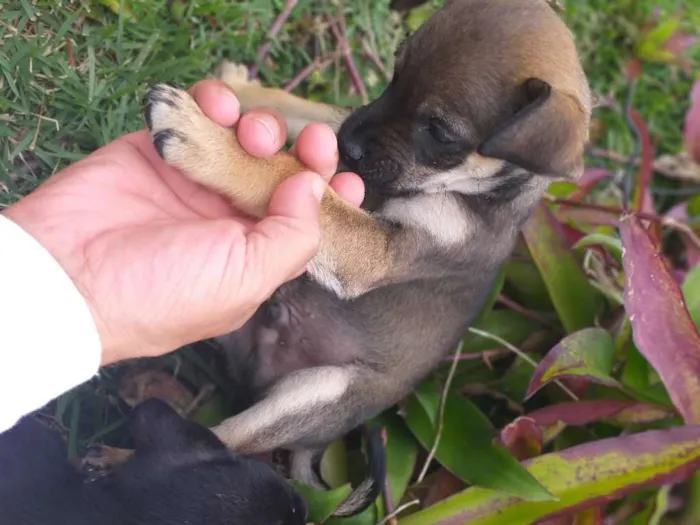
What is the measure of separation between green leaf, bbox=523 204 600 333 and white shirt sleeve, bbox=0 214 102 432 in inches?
82.5

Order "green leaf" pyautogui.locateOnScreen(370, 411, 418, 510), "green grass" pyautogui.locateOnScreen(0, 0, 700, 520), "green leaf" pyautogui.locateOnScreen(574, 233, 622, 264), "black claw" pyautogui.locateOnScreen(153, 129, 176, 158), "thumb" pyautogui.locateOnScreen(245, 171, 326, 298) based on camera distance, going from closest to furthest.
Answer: "thumb" pyautogui.locateOnScreen(245, 171, 326, 298), "black claw" pyautogui.locateOnScreen(153, 129, 176, 158), "green grass" pyautogui.locateOnScreen(0, 0, 700, 520), "green leaf" pyautogui.locateOnScreen(370, 411, 418, 510), "green leaf" pyautogui.locateOnScreen(574, 233, 622, 264)

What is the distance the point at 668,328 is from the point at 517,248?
36.7 inches

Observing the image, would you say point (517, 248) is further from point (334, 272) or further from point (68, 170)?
point (68, 170)

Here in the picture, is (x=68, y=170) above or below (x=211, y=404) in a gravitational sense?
above

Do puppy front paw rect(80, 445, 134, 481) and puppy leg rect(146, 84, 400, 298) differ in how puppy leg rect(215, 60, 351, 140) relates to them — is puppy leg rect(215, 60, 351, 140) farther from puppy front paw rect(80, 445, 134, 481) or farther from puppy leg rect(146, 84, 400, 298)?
puppy front paw rect(80, 445, 134, 481)

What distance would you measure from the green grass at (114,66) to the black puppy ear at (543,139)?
1.54 m

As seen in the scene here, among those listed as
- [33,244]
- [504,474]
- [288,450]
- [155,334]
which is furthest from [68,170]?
[504,474]

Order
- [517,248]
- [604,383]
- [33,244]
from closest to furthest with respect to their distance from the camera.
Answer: [33,244] < [604,383] < [517,248]

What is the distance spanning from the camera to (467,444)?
2.91 metres

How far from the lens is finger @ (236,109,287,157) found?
2201 mm

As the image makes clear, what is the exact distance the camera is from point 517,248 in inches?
140

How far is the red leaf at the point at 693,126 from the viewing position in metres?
4.27

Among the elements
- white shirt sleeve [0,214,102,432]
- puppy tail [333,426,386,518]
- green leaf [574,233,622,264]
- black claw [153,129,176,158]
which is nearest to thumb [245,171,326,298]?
black claw [153,129,176,158]

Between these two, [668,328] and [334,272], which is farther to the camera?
[668,328]
